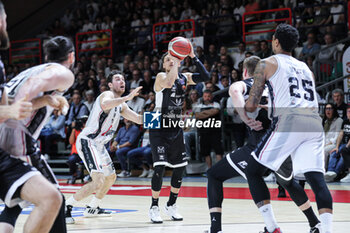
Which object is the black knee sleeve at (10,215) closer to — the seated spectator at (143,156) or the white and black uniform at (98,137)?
the white and black uniform at (98,137)

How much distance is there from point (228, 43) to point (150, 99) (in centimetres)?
357

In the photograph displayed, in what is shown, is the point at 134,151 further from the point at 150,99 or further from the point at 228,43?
the point at 228,43

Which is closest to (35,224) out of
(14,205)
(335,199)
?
(14,205)

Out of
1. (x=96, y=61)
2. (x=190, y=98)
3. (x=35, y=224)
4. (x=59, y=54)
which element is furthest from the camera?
(x=96, y=61)

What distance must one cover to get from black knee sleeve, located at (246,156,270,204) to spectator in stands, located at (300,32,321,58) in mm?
8554

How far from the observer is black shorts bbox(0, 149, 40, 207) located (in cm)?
350

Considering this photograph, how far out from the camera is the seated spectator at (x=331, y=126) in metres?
10.8

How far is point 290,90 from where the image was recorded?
4555 mm

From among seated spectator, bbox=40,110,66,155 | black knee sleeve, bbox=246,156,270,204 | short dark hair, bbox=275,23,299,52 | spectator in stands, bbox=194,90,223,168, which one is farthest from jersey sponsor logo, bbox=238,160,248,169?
seated spectator, bbox=40,110,66,155

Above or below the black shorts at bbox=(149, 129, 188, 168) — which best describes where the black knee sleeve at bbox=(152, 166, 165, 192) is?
below

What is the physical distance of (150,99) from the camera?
13.1 meters

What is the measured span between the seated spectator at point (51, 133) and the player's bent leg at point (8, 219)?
10888 mm

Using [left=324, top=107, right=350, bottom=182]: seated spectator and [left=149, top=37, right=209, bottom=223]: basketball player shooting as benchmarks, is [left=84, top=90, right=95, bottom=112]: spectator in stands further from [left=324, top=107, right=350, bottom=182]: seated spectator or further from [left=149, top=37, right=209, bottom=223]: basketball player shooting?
[left=149, top=37, right=209, bottom=223]: basketball player shooting

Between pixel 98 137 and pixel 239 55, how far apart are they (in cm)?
749
